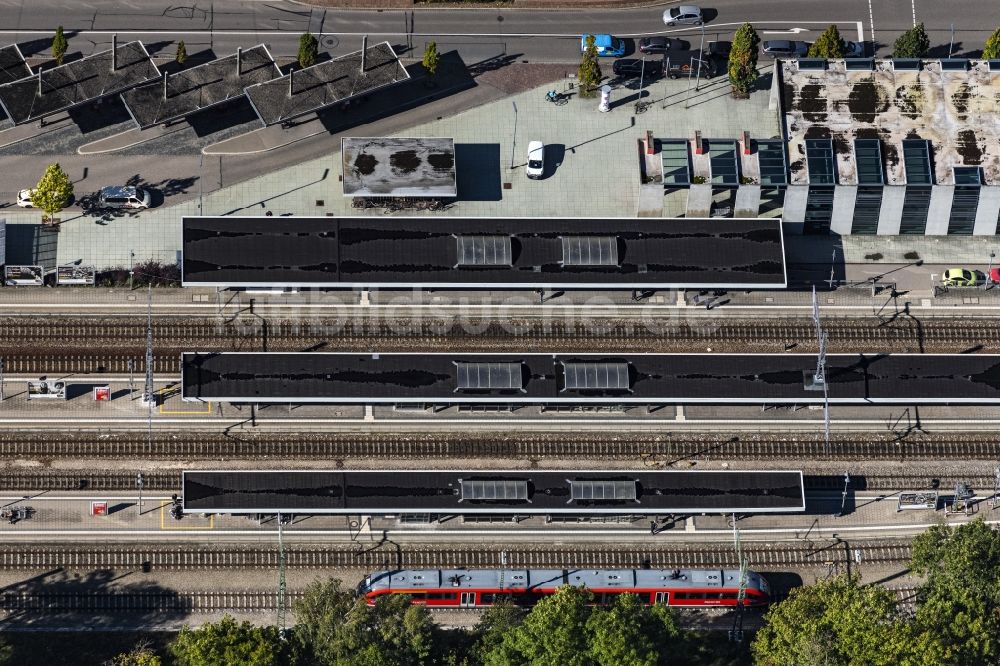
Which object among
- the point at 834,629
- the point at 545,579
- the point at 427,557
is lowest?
the point at 834,629

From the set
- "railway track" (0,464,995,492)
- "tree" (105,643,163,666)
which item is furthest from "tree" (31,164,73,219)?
"tree" (105,643,163,666)

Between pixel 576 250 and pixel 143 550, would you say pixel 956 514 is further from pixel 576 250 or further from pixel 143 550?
pixel 143 550

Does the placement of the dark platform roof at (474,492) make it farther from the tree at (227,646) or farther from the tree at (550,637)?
the tree at (227,646)

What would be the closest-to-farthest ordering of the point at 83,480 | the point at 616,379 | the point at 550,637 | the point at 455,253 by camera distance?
the point at 550,637 < the point at 616,379 < the point at 83,480 < the point at 455,253

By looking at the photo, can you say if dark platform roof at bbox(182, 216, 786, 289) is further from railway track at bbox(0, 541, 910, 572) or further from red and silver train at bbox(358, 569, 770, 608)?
red and silver train at bbox(358, 569, 770, 608)

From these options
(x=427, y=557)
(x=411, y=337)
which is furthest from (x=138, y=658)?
(x=411, y=337)

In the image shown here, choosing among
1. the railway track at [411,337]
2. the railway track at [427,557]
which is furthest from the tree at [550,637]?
the railway track at [411,337]

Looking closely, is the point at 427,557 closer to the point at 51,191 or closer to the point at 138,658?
the point at 138,658

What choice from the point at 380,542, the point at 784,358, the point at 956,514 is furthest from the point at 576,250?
the point at 956,514
